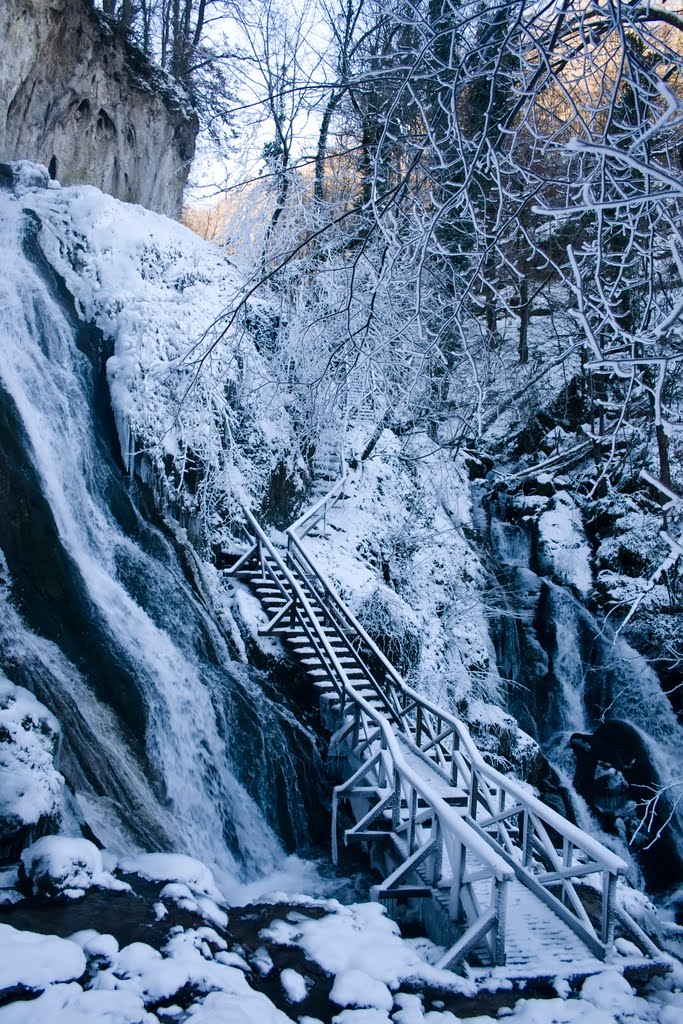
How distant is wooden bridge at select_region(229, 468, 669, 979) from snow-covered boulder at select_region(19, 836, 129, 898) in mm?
2345

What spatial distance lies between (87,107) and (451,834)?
Answer: 562 inches

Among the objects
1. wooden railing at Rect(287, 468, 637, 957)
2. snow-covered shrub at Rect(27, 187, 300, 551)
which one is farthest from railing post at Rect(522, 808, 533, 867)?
snow-covered shrub at Rect(27, 187, 300, 551)

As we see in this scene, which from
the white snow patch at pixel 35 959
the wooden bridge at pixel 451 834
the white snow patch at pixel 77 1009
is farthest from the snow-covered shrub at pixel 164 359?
the white snow patch at pixel 77 1009

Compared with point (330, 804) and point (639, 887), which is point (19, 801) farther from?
point (639, 887)

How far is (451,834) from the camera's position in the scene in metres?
5.71

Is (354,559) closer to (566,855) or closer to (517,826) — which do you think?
(517,826)

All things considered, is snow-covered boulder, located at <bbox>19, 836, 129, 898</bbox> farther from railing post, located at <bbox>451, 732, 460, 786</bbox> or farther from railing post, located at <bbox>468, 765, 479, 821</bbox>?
railing post, located at <bbox>451, 732, 460, 786</bbox>

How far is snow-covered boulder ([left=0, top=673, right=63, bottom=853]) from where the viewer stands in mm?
5043

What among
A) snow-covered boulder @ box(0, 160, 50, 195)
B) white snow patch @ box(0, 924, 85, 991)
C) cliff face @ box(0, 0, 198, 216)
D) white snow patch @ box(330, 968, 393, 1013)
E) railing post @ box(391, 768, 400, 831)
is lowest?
railing post @ box(391, 768, 400, 831)

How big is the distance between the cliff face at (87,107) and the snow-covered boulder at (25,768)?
9.29 m

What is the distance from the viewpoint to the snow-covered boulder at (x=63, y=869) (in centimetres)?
477

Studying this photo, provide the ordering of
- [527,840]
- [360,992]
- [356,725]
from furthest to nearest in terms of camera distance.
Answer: [356,725] → [527,840] → [360,992]

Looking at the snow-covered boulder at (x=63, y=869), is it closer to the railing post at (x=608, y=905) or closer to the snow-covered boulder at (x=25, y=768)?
the snow-covered boulder at (x=25, y=768)

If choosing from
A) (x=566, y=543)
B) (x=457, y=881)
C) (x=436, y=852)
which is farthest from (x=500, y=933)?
(x=566, y=543)
